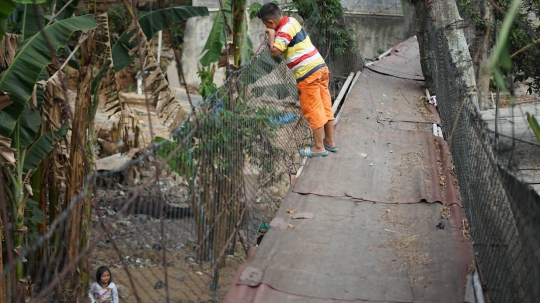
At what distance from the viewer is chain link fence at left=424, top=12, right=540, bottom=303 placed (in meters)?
2.52

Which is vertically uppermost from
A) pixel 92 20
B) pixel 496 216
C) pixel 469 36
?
pixel 92 20

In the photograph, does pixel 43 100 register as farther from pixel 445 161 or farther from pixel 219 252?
pixel 445 161

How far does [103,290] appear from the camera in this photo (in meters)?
5.89

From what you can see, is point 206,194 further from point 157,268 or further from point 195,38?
point 195,38

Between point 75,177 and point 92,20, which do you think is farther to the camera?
point 75,177

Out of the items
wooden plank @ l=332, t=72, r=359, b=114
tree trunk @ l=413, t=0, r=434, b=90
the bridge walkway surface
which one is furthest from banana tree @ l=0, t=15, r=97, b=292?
tree trunk @ l=413, t=0, r=434, b=90

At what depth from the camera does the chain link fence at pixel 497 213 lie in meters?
2.52

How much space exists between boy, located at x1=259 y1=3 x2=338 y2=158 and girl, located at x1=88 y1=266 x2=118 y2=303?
2308 mm

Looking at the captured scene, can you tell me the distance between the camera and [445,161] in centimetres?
574

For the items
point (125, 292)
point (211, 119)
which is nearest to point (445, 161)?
point (211, 119)

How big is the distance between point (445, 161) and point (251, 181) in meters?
1.79

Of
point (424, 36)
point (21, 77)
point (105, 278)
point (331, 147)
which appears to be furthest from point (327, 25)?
point (21, 77)

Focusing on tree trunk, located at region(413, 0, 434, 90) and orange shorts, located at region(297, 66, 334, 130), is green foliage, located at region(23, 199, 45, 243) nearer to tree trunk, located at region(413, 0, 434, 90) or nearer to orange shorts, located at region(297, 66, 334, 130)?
orange shorts, located at region(297, 66, 334, 130)

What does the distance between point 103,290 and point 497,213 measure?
3.89 meters
